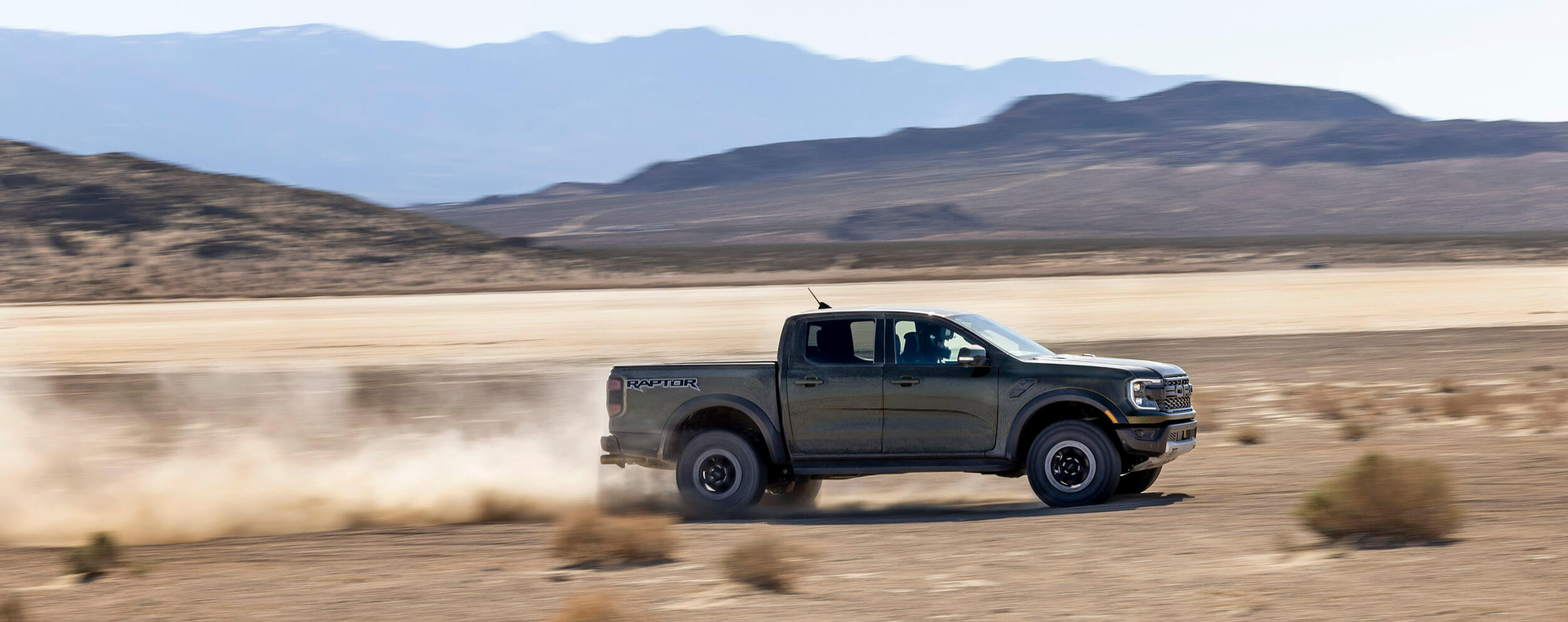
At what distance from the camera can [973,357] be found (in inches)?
411

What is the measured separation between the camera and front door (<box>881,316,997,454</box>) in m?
10.6

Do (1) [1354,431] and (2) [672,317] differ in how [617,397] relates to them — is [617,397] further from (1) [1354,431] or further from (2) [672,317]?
(2) [672,317]

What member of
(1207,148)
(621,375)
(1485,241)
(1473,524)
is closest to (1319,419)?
(1473,524)

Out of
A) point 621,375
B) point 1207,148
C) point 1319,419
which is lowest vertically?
point 1319,419

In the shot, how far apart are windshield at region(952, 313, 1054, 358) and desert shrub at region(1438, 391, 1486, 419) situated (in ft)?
24.7

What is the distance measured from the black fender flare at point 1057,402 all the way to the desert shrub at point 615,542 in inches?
104

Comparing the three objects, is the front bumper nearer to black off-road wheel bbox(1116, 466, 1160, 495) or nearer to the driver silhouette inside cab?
black off-road wheel bbox(1116, 466, 1160, 495)

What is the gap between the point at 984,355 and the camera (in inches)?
412

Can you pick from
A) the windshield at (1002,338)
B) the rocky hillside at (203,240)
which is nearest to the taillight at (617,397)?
the windshield at (1002,338)

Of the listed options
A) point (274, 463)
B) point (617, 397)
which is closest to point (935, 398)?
point (617, 397)

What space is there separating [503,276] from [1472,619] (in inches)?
2474

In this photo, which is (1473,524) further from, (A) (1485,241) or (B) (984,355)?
(A) (1485,241)

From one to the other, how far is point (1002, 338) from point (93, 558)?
6583mm

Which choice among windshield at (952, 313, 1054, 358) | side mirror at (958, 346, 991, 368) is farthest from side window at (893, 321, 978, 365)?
side mirror at (958, 346, 991, 368)
